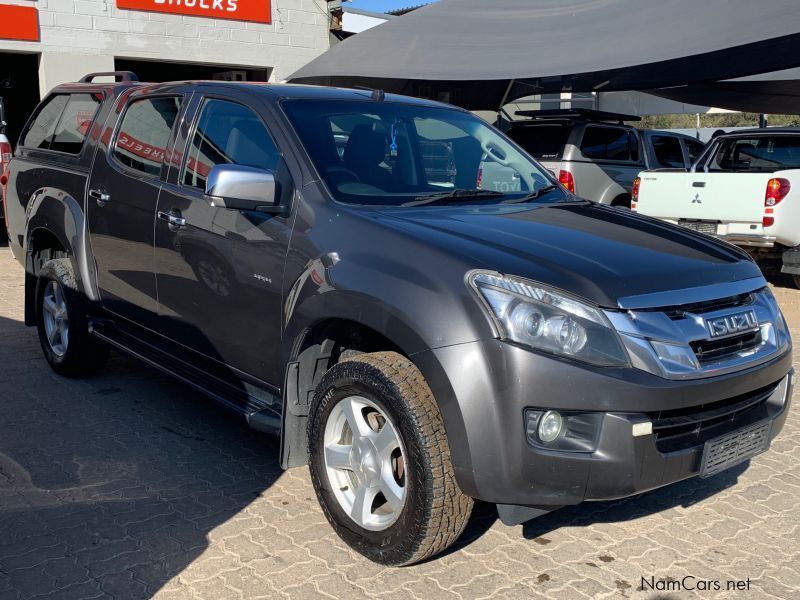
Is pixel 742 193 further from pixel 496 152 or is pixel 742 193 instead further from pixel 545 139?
pixel 496 152

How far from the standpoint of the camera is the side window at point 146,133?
→ 4523mm

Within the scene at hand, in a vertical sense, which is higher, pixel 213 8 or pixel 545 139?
pixel 213 8

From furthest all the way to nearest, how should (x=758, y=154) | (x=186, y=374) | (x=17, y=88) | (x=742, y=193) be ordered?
(x=17, y=88) → (x=758, y=154) → (x=742, y=193) → (x=186, y=374)

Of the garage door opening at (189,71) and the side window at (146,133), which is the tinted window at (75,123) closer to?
the side window at (146,133)

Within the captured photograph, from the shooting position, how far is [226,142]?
13.7ft

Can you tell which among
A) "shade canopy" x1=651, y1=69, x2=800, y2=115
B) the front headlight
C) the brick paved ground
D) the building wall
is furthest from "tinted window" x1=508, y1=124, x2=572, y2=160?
the front headlight

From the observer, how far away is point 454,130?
15.0 ft

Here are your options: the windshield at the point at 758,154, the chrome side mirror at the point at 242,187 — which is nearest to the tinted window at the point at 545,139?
the windshield at the point at 758,154

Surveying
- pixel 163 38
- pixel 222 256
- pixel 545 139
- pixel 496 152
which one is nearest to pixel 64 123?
pixel 222 256

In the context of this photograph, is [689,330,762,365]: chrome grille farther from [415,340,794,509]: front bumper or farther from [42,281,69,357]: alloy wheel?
[42,281,69,357]: alloy wheel

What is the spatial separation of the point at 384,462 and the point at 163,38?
13.2m

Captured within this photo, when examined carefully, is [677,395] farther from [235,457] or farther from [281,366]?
[235,457]

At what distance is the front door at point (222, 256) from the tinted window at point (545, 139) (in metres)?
7.51

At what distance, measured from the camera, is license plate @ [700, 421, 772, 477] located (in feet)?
10.1
